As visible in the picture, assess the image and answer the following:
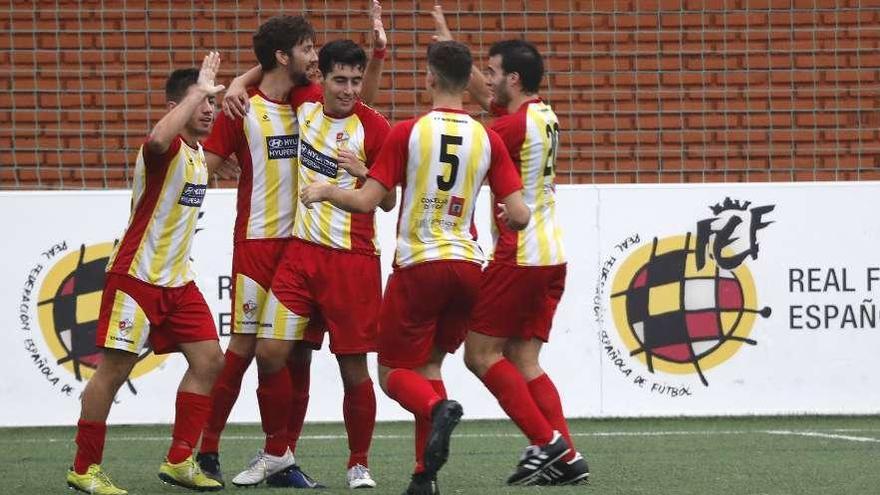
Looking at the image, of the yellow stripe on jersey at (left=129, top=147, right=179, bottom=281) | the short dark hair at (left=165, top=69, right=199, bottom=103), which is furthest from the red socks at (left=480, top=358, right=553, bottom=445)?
the short dark hair at (left=165, top=69, right=199, bottom=103)

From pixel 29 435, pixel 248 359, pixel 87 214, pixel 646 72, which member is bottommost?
pixel 29 435

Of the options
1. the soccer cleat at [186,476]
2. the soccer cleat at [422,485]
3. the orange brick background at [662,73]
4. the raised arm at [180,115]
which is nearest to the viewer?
the soccer cleat at [422,485]

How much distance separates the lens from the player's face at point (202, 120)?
256 inches

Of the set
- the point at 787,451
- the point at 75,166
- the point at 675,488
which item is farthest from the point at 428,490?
the point at 75,166

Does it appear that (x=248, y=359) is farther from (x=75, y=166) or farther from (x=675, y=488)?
(x=75, y=166)

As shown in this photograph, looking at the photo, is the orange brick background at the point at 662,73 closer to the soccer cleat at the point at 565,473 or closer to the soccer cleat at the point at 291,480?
the soccer cleat at the point at 291,480

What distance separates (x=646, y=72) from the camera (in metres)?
12.0

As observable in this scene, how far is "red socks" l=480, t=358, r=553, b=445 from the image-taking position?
6535 millimetres

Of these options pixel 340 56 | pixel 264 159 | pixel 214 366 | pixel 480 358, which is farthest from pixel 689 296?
pixel 214 366

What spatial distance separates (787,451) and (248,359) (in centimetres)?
272

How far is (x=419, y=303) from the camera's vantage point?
20.0 feet

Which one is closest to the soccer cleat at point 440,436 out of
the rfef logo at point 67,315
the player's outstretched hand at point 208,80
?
the player's outstretched hand at point 208,80

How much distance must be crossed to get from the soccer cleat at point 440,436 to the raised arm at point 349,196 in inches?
31.1

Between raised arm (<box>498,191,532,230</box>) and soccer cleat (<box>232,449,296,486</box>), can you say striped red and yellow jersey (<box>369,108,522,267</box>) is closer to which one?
raised arm (<box>498,191,532,230</box>)
